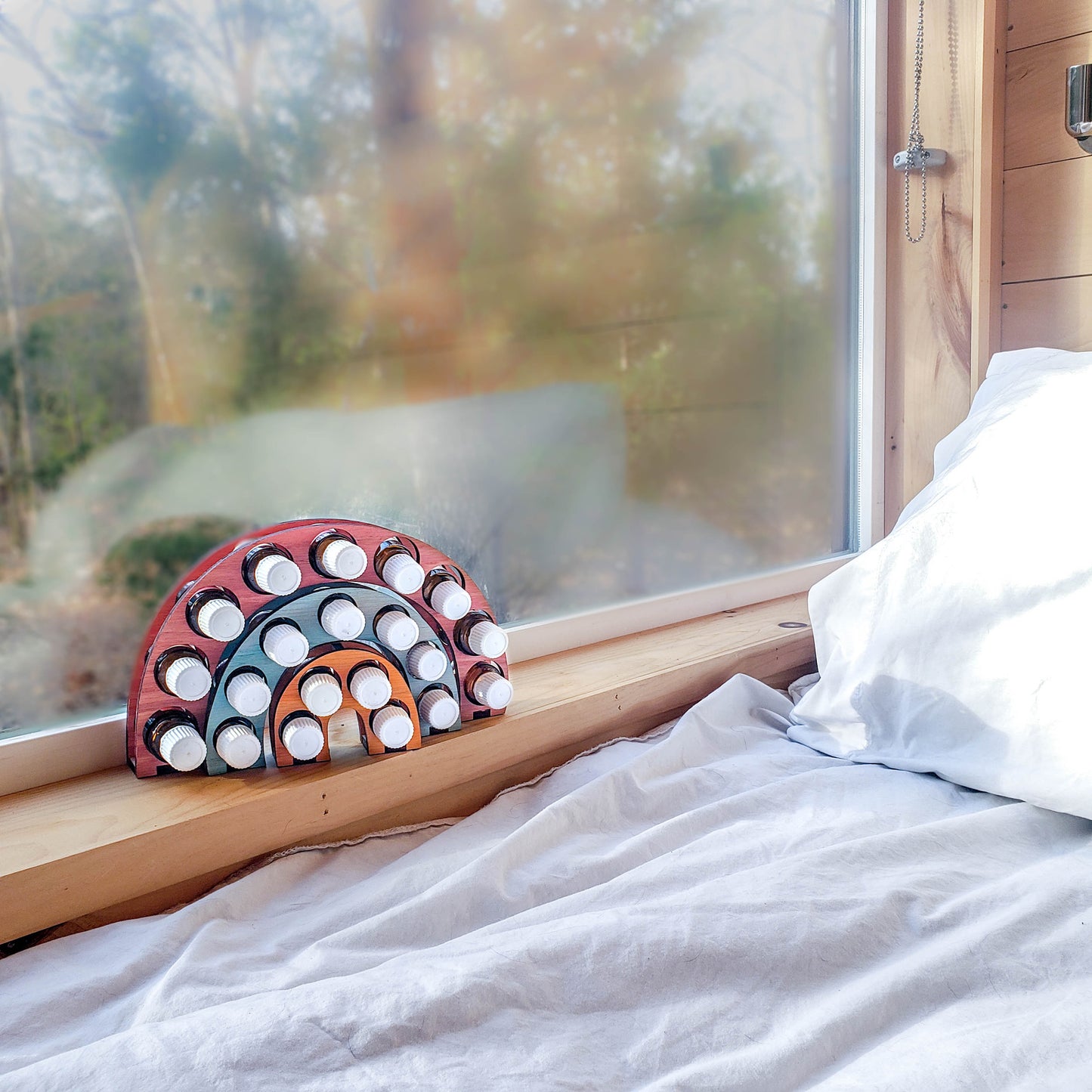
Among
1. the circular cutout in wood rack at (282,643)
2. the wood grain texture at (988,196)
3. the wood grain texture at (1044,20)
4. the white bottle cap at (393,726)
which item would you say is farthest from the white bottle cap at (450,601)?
the wood grain texture at (1044,20)

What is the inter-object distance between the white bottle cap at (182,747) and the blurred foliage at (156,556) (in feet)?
0.54

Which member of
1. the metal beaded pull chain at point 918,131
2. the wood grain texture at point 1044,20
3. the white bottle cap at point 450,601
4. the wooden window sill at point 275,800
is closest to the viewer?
the wooden window sill at point 275,800

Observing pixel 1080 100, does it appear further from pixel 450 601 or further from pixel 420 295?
pixel 450 601

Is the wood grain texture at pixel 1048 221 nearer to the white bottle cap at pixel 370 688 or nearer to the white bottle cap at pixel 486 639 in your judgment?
the white bottle cap at pixel 486 639

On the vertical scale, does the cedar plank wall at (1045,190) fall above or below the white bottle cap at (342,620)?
above

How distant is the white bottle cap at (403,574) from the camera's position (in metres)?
0.86

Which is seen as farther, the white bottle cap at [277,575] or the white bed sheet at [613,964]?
the white bottle cap at [277,575]

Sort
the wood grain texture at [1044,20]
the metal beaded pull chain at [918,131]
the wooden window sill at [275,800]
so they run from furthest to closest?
the metal beaded pull chain at [918,131], the wood grain texture at [1044,20], the wooden window sill at [275,800]

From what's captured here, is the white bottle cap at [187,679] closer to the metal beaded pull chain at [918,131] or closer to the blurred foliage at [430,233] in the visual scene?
the blurred foliage at [430,233]

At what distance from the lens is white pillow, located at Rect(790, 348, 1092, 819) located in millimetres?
868

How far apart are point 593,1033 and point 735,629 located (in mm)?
802

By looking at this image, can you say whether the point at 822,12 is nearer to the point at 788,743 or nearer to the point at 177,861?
the point at 788,743

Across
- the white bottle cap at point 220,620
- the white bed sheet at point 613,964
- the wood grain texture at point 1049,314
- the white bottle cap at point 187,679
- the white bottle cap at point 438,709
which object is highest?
the wood grain texture at point 1049,314

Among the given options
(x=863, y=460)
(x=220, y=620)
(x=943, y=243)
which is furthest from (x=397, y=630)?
(x=943, y=243)
